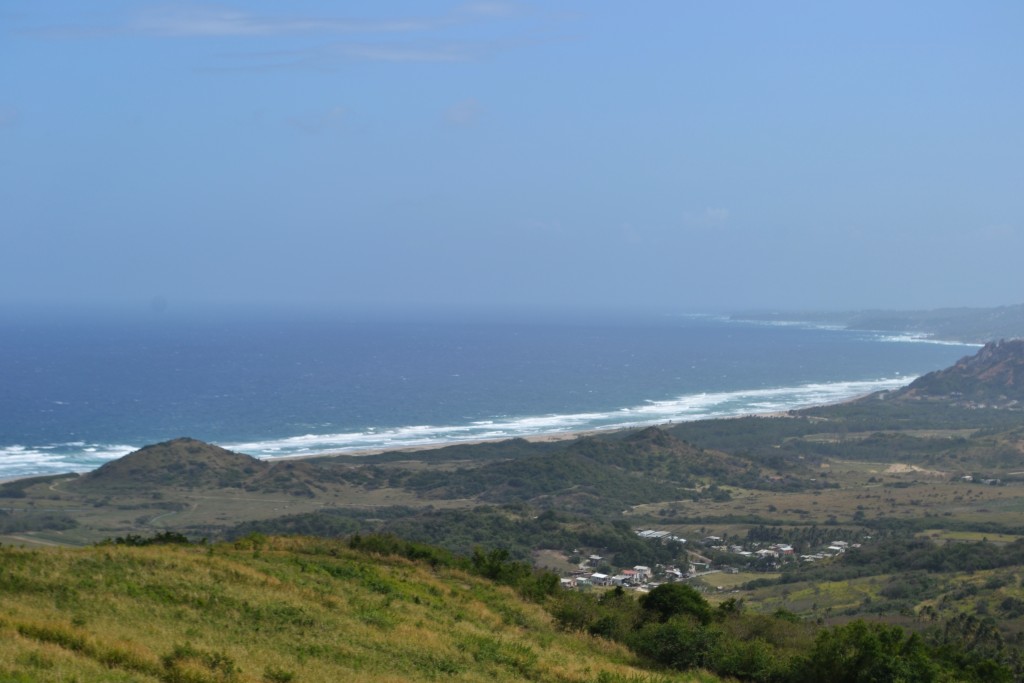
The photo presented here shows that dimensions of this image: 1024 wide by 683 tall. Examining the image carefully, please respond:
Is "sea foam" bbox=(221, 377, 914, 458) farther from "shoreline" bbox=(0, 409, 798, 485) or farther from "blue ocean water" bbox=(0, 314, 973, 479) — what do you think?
"shoreline" bbox=(0, 409, 798, 485)

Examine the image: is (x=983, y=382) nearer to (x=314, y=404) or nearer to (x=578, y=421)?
(x=578, y=421)

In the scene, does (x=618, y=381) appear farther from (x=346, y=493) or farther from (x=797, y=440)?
(x=346, y=493)

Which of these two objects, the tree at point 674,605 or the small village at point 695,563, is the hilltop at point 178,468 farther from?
the tree at point 674,605

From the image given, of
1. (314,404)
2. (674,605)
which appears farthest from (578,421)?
(674,605)

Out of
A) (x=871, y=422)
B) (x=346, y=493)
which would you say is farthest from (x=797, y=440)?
(x=346, y=493)

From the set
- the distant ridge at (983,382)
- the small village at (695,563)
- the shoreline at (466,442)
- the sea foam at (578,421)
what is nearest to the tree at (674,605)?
the small village at (695,563)
